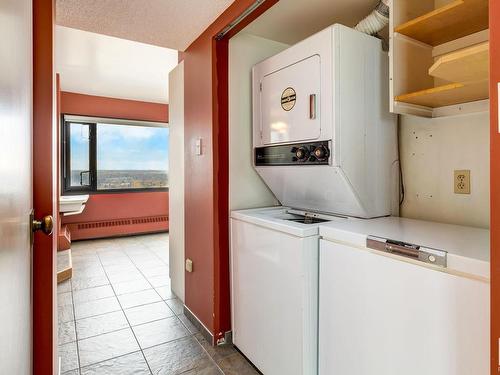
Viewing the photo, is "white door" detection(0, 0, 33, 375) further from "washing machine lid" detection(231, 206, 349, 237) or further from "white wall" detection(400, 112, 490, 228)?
"white wall" detection(400, 112, 490, 228)

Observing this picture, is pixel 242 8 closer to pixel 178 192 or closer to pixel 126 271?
pixel 178 192

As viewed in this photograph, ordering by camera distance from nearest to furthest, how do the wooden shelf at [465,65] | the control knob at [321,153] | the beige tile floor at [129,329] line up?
the wooden shelf at [465,65] < the control knob at [321,153] < the beige tile floor at [129,329]

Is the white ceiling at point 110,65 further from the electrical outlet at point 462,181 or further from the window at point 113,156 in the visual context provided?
the electrical outlet at point 462,181

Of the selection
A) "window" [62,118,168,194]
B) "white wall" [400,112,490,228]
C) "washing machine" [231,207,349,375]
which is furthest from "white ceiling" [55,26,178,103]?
"white wall" [400,112,490,228]

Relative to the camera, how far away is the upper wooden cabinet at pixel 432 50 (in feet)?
4.05

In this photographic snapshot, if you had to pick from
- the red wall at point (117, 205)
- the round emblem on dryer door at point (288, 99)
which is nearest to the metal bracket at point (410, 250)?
the round emblem on dryer door at point (288, 99)

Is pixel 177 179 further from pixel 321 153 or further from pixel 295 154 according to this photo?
pixel 321 153

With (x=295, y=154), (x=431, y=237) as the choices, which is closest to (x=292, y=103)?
(x=295, y=154)

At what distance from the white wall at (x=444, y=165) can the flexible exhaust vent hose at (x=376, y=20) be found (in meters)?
0.55

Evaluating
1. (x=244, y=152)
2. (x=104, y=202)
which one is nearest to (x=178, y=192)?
(x=244, y=152)

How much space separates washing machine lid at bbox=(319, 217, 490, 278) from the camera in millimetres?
953

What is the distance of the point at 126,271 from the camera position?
12.0 ft

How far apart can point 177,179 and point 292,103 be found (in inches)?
56.8

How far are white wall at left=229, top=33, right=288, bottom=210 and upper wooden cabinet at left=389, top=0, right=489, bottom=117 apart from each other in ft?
3.43
